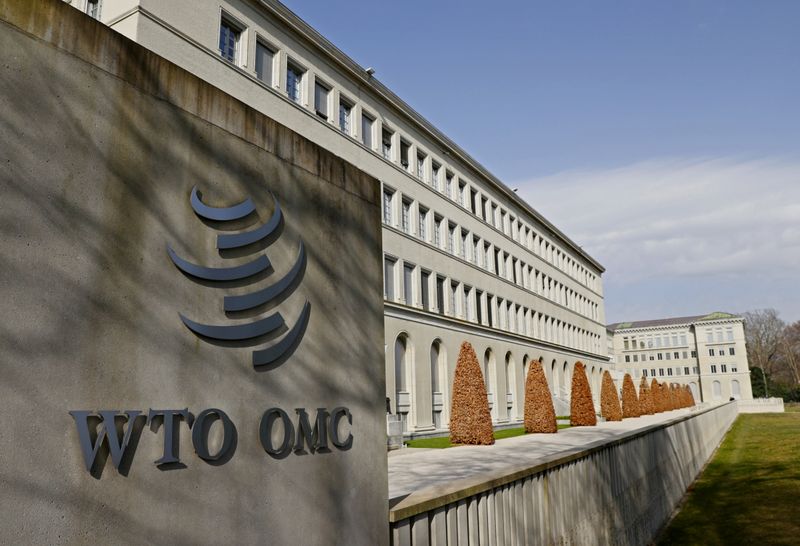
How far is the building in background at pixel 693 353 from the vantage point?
Result: 106m

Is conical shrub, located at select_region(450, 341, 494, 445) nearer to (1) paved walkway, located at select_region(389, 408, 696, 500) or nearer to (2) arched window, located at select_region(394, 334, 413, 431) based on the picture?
(1) paved walkway, located at select_region(389, 408, 696, 500)

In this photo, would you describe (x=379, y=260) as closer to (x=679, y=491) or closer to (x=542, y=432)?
(x=679, y=491)

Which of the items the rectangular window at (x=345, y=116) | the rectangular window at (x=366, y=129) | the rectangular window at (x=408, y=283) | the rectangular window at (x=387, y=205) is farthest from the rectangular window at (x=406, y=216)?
the rectangular window at (x=345, y=116)

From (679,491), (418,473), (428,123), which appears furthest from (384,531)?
(428,123)

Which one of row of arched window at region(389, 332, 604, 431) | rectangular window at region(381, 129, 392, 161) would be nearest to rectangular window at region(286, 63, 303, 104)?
rectangular window at region(381, 129, 392, 161)

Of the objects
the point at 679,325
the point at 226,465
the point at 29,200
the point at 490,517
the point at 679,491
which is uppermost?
the point at 679,325

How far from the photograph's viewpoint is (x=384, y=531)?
179 inches

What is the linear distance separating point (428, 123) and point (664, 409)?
42.2 m

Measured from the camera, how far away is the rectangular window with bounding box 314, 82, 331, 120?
85.1ft

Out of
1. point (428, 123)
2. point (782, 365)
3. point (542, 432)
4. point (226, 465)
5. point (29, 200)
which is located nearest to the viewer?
point (29, 200)

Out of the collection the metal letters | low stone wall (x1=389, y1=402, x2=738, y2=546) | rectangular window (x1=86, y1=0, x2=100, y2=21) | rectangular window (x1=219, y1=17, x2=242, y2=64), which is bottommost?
low stone wall (x1=389, y1=402, x2=738, y2=546)

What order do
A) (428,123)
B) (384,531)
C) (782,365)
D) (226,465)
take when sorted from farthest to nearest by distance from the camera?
(782,365), (428,123), (384,531), (226,465)

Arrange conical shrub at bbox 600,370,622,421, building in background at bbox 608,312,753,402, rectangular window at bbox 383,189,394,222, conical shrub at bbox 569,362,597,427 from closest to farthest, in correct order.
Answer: rectangular window at bbox 383,189,394,222 < conical shrub at bbox 569,362,597,427 < conical shrub at bbox 600,370,622,421 < building in background at bbox 608,312,753,402

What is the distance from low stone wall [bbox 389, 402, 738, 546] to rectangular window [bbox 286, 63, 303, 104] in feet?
59.2
